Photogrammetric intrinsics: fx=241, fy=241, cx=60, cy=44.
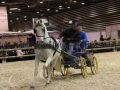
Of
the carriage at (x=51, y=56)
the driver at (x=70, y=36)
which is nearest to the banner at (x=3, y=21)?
the carriage at (x=51, y=56)

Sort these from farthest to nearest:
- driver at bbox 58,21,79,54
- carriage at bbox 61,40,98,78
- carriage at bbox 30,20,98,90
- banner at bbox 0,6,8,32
Answer: 1. banner at bbox 0,6,8,32
2. driver at bbox 58,21,79,54
3. carriage at bbox 61,40,98,78
4. carriage at bbox 30,20,98,90

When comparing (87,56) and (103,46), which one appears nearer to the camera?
(87,56)

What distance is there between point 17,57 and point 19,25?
32.8 meters

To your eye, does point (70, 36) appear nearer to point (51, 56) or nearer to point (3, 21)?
point (51, 56)

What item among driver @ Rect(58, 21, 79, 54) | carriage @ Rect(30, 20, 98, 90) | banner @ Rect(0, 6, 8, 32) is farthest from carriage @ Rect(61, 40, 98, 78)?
banner @ Rect(0, 6, 8, 32)

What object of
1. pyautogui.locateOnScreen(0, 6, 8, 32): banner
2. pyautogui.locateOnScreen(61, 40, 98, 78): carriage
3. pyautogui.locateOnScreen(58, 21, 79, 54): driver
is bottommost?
pyautogui.locateOnScreen(61, 40, 98, 78): carriage

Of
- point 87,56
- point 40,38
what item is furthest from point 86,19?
point 40,38

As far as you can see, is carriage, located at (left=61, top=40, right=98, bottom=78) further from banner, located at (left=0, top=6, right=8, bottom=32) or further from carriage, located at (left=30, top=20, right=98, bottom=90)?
banner, located at (left=0, top=6, right=8, bottom=32)

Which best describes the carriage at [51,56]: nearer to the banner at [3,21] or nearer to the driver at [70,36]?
the driver at [70,36]

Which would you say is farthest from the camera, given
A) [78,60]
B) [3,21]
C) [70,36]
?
[3,21]

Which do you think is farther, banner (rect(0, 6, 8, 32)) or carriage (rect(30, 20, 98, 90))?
banner (rect(0, 6, 8, 32))

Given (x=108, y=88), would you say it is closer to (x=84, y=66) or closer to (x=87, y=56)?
(x=84, y=66)

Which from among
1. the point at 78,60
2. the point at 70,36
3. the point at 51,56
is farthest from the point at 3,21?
the point at 51,56

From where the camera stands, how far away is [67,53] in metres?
7.49
